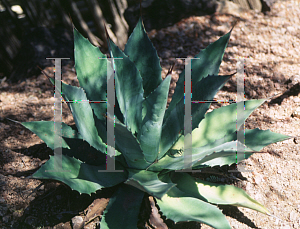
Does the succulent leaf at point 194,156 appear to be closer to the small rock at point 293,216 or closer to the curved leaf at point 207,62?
the curved leaf at point 207,62

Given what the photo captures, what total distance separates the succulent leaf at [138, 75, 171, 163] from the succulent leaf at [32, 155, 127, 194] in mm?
236

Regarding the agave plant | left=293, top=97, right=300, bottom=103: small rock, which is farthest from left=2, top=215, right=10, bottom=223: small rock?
left=293, top=97, right=300, bottom=103: small rock

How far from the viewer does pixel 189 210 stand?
132 cm

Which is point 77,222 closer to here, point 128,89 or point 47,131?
point 47,131

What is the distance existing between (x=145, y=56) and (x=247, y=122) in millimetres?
998

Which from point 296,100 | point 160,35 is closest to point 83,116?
point 296,100

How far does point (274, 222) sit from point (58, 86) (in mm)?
1381

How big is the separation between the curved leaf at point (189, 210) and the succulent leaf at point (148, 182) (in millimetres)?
108

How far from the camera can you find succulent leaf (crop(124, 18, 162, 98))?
1.55 meters

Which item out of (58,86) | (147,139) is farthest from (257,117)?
(58,86)

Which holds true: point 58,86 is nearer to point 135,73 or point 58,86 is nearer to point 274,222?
point 135,73

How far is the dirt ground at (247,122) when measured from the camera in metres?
1.53

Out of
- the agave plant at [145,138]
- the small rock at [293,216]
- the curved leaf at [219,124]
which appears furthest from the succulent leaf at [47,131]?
the small rock at [293,216]

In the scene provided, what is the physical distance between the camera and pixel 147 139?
4.43 ft
